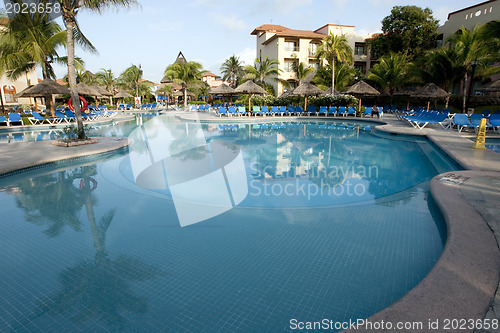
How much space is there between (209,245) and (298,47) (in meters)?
32.8

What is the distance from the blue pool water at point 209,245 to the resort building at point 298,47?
27.0m

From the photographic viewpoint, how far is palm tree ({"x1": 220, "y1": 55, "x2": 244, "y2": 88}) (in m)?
43.9

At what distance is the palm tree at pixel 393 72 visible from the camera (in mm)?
25945

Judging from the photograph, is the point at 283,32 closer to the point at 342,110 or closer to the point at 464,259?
the point at 342,110

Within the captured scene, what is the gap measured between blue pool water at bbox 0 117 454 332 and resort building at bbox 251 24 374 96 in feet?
88.6

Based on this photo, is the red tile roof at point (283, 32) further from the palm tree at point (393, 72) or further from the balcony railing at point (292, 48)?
the palm tree at point (393, 72)

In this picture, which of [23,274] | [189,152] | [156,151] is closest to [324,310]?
[23,274]

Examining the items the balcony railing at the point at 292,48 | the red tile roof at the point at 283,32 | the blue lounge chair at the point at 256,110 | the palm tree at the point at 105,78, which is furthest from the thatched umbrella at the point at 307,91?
the palm tree at the point at 105,78

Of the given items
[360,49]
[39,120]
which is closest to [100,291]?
[39,120]

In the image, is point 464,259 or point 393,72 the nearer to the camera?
point 464,259

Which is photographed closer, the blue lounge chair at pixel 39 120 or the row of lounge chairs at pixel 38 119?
the row of lounge chairs at pixel 38 119

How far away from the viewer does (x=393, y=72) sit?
85.3ft

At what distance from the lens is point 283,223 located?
449 cm

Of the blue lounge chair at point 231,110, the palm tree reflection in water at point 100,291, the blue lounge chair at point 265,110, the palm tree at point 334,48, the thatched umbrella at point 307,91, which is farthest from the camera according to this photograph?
the palm tree at point 334,48
